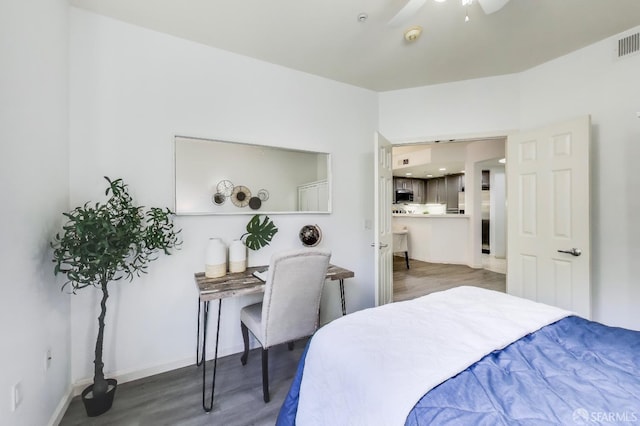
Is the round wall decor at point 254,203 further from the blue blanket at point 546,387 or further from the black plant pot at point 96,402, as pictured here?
the blue blanket at point 546,387

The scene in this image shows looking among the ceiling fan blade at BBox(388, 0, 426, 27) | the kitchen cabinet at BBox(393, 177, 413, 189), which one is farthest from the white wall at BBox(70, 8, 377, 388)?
the kitchen cabinet at BBox(393, 177, 413, 189)

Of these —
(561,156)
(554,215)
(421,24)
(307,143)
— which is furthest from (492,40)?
(307,143)

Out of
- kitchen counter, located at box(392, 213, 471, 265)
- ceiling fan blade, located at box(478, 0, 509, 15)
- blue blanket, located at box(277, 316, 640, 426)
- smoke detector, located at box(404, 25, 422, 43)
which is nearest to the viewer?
blue blanket, located at box(277, 316, 640, 426)

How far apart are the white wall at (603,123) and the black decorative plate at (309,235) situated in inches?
82.6

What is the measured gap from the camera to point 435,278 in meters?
4.92

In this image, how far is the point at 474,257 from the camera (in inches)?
226

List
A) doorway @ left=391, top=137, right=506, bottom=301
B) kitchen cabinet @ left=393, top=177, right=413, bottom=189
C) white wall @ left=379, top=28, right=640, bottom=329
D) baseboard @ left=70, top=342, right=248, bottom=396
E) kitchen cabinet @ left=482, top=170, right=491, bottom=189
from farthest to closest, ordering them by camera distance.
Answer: kitchen cabinet @ left=393, top=177, right=413, bottom=189
kitchen cabinet @ left=482, top=170, right=491, bottom=189
doorway @ left=391, top=137, right=506, bottom=301
white wall @ left=379, top=28, right=640, bottom=329
baseboard @ left=70, top=342, right=248, bottom=396

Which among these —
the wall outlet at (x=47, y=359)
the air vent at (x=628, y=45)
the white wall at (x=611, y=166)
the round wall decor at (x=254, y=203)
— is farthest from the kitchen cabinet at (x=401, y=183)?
the wall outlet at (x=47, y=359)

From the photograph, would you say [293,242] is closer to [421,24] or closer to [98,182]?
[98,182]

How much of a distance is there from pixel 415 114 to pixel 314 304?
251 centimetres

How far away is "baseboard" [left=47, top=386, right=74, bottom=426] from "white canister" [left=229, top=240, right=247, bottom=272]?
4.18 feet

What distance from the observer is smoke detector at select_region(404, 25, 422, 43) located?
2.15 m

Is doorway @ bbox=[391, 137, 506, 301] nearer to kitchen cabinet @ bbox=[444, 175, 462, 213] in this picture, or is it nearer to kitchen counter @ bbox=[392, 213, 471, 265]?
kitchen counter @ bbox=[392, 213, 471, 265]

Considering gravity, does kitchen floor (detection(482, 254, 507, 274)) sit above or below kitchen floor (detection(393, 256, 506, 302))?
above
